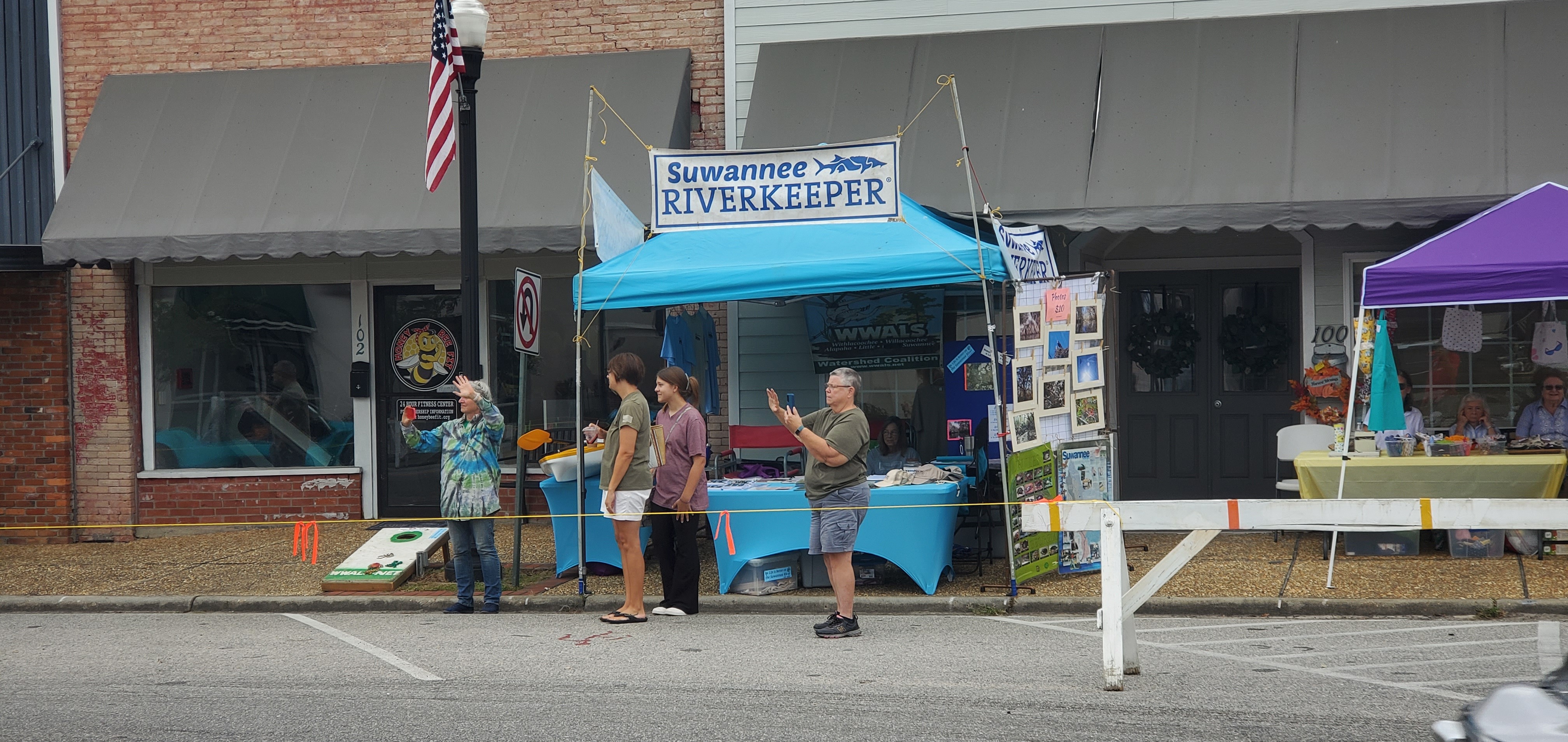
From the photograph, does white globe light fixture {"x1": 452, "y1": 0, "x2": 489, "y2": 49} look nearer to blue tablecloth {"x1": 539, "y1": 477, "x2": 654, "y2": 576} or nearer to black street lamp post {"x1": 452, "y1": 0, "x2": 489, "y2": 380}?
black street lamp post {"x1": 452, "y1": 0, "x2": 489, "y2": 380}

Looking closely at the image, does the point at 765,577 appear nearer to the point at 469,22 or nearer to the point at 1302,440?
the point at 469,22

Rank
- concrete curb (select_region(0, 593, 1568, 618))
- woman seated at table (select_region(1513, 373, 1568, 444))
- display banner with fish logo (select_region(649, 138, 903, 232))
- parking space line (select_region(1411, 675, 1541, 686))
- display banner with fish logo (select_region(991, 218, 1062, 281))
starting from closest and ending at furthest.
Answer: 1. parking space line (select_region(1411, 675, 1541, 686))
2. concrete curb (select_region(0, 593, 1568, 618))
3. display banner with fish logo (select_region(991, 218, 1062, 281))
4. display banner with fish logo (select_region(649, 138, 903, 232))
5. woman seated at table (select_region(1513, 373, 1568, 444))

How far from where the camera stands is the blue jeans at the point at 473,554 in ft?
28.7

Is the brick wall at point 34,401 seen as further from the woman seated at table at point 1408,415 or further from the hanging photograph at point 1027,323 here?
the woman seated at table at point 1408,415

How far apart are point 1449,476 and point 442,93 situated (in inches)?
309

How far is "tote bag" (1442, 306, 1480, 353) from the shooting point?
427 inches

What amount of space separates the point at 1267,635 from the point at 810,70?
672 cm

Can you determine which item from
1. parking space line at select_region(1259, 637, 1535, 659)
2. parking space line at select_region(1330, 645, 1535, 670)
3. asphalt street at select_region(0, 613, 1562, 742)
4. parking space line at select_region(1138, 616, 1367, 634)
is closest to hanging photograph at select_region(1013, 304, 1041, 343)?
asphalt street at select_region(0, 613, 1562, 742)

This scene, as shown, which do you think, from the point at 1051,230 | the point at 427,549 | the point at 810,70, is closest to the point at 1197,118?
the point at 1051,230

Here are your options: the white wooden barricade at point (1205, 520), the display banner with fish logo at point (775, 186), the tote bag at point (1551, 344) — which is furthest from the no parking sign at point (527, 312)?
the tote bag at point (1551, 344)

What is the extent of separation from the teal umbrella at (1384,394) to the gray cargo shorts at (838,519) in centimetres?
395

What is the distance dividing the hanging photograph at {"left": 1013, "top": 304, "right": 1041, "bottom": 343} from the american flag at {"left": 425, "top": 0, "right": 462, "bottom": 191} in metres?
4.38

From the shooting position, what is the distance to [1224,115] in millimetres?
10938

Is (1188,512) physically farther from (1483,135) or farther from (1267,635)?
(1483,135)
